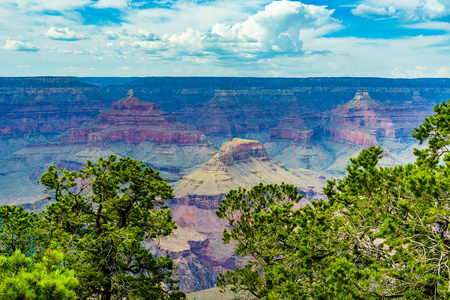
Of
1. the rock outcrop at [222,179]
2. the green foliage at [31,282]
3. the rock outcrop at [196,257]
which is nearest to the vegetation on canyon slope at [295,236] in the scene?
the green foliage at [31,282]

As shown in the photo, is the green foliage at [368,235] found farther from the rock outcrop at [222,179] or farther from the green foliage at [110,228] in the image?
the rock outcrop at [222,179]

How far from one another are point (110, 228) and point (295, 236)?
8769mm

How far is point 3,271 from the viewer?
10328 mm

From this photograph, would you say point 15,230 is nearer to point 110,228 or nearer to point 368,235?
point 110,228

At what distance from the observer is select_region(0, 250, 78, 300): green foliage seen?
29.9 feet

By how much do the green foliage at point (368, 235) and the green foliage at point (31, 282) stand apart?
8.29 m

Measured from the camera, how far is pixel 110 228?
60.5ft

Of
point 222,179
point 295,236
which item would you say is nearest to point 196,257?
point 222,179

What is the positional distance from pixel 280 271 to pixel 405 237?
6.09 metres

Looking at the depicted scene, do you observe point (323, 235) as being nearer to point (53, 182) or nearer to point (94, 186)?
point (94, 186)

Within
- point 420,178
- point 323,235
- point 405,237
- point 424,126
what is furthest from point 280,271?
point 424,126

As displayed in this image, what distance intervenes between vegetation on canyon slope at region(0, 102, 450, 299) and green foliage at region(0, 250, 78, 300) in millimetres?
27

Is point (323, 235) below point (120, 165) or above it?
below

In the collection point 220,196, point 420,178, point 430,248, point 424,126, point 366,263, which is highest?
point 424,126
